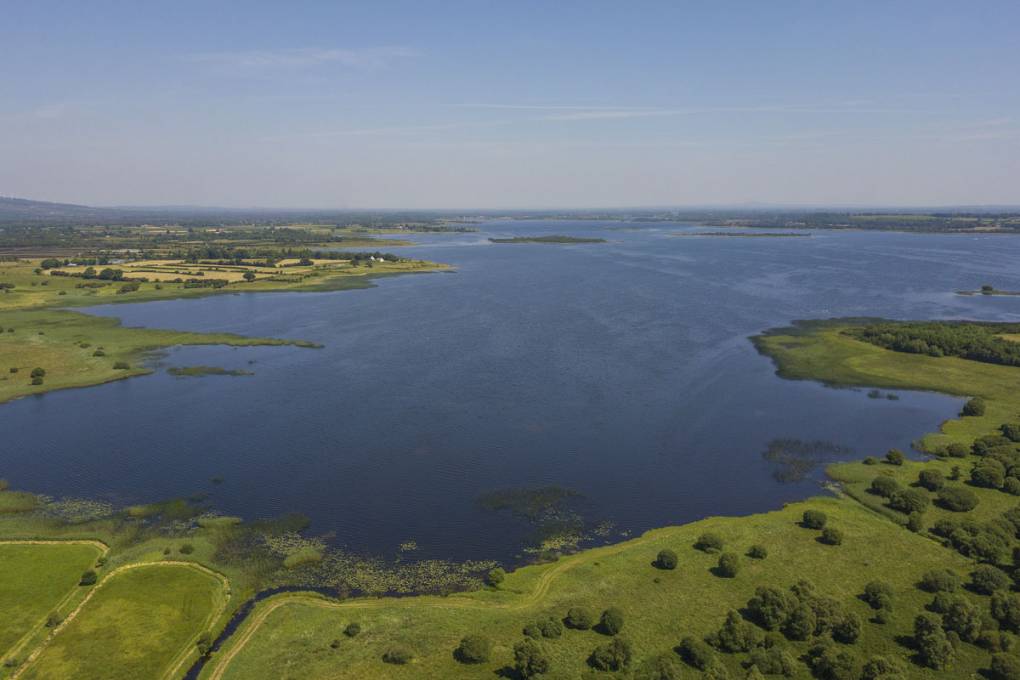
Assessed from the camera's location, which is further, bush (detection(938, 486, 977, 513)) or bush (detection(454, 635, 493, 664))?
bush (detection(938, 486, 977, 513))

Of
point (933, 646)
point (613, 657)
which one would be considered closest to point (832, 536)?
point (933, 646)

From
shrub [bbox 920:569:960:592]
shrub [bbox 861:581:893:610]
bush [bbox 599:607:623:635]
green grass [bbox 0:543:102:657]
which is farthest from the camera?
shrub [bbox 920:569:960:592]

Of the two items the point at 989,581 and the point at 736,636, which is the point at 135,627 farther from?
the point at 989,581

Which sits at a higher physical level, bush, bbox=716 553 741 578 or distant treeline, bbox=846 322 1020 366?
distant treeline, bbox=846 322 1020 366

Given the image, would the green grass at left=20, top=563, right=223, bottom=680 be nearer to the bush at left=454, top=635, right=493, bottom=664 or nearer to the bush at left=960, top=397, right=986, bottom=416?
the bush at left=454, top=635, right=493, bottom=664

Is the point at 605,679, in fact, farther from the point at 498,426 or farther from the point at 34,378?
the point at 34,378

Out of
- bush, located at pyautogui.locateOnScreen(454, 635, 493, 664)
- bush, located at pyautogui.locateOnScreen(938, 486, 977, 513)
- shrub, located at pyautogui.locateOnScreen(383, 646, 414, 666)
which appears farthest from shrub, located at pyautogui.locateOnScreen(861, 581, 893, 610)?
shrub, located at pyautogui.locateOnScreen(383, 646, 414, 666)

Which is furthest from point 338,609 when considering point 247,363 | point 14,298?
point 14,298

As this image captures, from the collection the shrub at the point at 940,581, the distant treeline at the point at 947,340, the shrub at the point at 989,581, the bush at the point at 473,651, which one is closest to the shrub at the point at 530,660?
the bush at the point at 473,651
